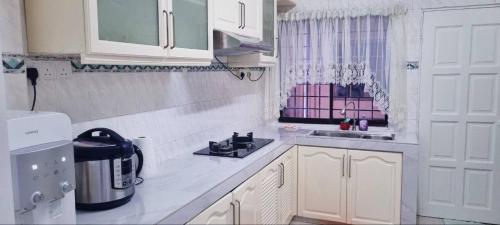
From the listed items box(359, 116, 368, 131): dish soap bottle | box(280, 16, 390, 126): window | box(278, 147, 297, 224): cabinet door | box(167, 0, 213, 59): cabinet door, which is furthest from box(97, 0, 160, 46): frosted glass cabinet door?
box(359, 116, 368, 131): dish soap bottle

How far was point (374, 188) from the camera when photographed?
10.1ft

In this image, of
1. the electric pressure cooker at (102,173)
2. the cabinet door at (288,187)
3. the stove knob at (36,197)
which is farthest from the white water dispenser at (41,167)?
the cabinet door at (288,187)

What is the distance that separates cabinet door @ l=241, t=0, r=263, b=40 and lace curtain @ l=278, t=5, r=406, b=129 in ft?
2.81

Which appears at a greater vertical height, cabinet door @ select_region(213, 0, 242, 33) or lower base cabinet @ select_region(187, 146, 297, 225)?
cabinet door @ select_region(213, 0, 242, 33)

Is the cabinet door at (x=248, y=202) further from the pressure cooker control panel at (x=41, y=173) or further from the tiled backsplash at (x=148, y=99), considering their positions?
the pressure cooker control panel at (x=41, y=173)

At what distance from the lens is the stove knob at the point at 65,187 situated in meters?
1.21

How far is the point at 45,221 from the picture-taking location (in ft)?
3.89

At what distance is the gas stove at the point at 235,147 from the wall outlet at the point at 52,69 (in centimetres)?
108

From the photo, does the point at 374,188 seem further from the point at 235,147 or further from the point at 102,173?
the point at 102,173

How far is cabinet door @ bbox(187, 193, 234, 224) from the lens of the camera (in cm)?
174

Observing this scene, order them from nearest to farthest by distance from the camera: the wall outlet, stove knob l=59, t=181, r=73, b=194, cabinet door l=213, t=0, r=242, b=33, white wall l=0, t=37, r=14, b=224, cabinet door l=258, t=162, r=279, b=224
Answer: white wall l=0, t=37, r=14, b=224
stove knob l=59, t=181, r=73, b=194
the wall outlet
cabinet door l=213, t=0, r=242, b=33
cabinet door l=258, t=162, r=279, b=224

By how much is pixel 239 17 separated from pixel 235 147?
0.89 metres

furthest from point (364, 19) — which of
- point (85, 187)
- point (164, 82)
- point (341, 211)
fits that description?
point (85, 187)

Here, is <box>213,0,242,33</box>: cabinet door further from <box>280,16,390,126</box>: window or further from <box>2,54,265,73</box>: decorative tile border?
<box>280,16,390,126</box>: window
